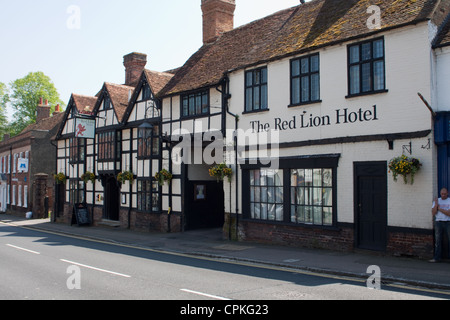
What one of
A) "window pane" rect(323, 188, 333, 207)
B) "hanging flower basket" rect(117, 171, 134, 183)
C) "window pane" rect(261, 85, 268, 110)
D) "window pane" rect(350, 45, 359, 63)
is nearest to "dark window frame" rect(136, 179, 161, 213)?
"hanging flower basket" rect(117, 171, 134, 183)

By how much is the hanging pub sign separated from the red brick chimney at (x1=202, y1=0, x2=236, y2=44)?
8.62 meters

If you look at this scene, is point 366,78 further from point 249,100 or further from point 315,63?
point 249,100

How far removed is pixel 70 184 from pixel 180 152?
506 inches

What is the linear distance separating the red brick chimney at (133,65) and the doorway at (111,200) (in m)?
8.77

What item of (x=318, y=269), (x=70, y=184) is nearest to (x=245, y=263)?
(x=318, y=269)

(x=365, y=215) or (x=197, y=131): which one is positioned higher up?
(x=197, y=131)

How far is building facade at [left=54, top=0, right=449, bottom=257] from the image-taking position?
11.8 metres

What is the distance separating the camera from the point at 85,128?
26.0 m

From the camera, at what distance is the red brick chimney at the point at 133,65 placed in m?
31.9

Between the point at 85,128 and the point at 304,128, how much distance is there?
15.9 metres

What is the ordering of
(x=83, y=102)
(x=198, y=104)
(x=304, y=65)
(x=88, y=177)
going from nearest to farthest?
(x=304, y=65)
(x=198, y=104)
(x=88, y=177)
(x=83, y=102)

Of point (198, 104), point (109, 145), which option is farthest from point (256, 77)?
point (109, 145)

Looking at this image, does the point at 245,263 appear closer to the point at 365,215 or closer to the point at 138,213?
the point at 365,215

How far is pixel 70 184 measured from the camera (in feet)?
97.7
